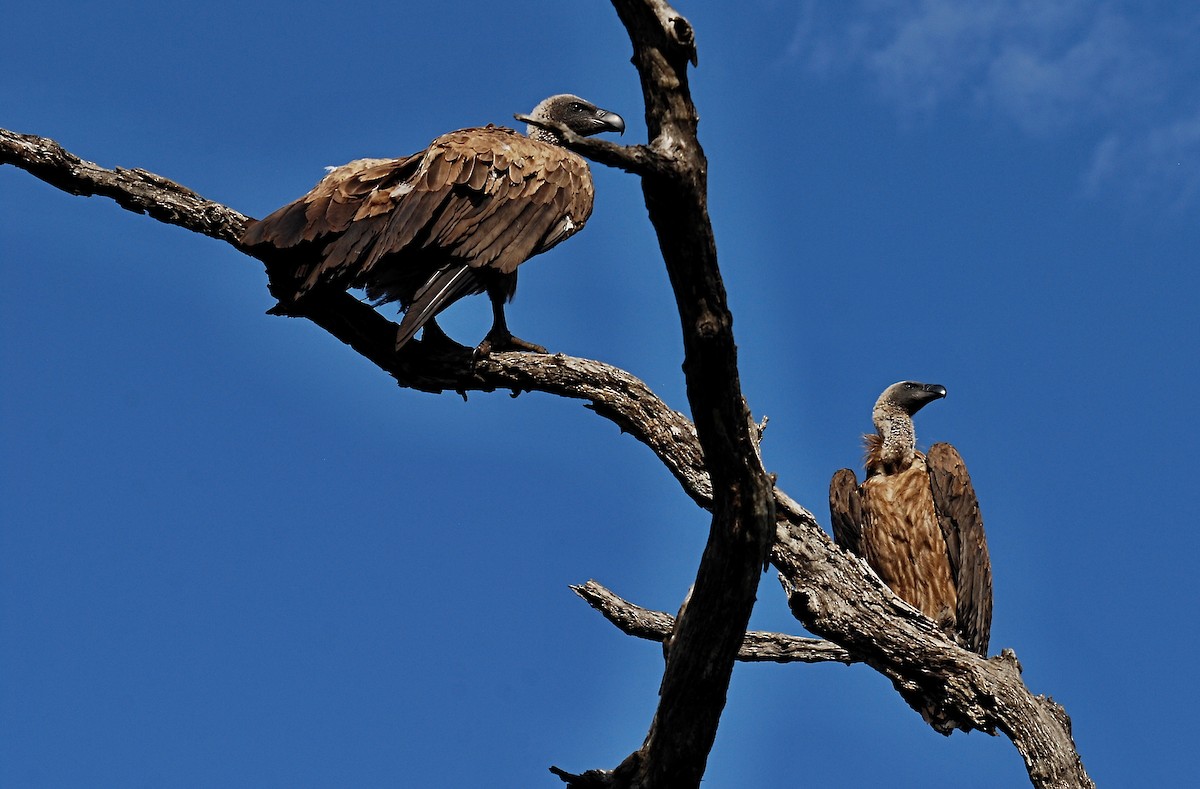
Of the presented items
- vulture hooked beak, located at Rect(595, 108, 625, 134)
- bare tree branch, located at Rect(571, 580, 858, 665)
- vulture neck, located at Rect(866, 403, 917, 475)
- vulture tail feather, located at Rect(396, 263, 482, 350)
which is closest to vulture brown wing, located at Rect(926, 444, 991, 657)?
vulture neck, located at Rect(866, 403, 917, 475)

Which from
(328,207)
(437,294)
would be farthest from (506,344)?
(328,207)

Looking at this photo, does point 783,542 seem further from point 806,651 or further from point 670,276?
point 670,276

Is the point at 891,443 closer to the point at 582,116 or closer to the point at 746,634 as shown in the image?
the point at 746,634

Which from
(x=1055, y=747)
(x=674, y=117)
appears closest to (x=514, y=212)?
(x=674, y=117)

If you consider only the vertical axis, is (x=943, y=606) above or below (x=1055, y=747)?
above

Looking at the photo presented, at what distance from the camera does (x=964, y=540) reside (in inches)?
300

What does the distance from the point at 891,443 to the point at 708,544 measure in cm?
427

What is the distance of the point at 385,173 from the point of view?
5.64m

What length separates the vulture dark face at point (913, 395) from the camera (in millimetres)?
8531

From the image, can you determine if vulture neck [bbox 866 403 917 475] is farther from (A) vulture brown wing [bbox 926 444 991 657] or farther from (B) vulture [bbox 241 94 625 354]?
(B) vulture [bbox 241 94 625 354]

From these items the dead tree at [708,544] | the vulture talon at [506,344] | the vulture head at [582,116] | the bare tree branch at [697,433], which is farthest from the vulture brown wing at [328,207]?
the bare tree branch at [697,433]

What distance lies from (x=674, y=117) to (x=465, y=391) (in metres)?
2.57

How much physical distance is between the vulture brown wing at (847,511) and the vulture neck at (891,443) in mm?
224

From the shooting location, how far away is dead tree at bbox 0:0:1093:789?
3.87 meters
